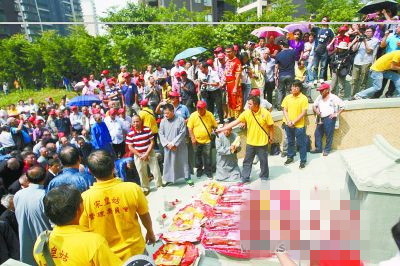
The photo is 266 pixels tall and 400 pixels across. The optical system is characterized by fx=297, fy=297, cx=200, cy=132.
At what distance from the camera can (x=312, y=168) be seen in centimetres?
692

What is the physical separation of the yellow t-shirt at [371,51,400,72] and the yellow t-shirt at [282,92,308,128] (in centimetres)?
192

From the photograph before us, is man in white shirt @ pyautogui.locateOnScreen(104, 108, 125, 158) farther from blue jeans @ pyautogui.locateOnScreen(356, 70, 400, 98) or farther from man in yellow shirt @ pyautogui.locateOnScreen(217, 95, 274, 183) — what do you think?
blue jeans @ pyautogui.locateOnScreen(356, 70, 400, 98)

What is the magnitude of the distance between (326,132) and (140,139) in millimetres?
4421

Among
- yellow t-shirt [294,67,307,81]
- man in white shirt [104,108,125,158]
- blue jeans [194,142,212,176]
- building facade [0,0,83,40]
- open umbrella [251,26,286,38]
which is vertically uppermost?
building facade [0,0,83,40]

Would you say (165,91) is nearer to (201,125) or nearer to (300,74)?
(201,125)

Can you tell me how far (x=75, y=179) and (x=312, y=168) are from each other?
5.22m

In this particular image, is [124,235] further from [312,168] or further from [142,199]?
[312,168]

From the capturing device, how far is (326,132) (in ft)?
23.6

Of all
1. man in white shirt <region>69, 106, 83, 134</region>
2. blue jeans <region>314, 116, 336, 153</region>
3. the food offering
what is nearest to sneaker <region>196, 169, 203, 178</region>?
the food offering

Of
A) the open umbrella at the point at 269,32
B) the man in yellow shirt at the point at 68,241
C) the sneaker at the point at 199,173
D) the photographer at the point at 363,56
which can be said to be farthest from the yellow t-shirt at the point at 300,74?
the man in yellow shirt at the point at 68,241

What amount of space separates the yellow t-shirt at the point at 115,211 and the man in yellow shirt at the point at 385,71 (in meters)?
6.50

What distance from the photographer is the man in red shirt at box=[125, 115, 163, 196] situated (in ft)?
20.6

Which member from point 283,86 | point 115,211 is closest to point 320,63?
point 283,86

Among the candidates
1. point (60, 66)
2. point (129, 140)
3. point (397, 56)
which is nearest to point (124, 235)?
point (129, 140)
